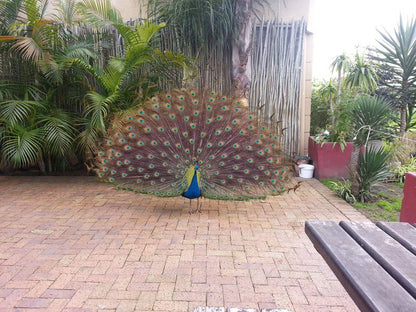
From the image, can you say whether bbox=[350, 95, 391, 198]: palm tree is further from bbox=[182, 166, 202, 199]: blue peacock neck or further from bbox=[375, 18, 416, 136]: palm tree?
bbox=[182, 166, 202, 199]: blue peacock neck

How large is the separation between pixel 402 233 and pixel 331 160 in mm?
5140

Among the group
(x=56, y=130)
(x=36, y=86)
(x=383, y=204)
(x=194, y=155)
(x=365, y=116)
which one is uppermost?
(x=36, y=86)

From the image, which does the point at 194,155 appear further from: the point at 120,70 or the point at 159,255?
the point at 120,70

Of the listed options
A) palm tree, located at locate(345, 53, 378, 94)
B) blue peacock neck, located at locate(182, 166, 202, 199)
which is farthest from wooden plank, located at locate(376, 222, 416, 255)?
palm tree, located at locate(345, 53, 378, 94)

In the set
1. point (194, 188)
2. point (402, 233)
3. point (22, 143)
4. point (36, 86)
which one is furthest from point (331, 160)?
point (36, 86)

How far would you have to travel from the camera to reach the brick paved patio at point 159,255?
8.68 feet

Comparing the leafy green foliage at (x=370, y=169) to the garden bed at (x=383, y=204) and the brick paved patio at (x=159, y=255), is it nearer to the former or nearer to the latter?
the garden bed at (x=383, y=204)

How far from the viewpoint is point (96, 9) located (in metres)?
5.84

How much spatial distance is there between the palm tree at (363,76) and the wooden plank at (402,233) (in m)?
6.36

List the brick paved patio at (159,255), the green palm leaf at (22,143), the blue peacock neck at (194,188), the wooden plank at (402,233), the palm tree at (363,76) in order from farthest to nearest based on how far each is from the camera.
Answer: the palm tree at (363,76), the green palm leaf at (22,143), the blue peacock neck at (194,188), the brick paved patio at (159,255), the wooden plank at (402,233)

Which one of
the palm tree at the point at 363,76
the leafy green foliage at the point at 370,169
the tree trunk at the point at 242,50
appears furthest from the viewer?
the palm tree at the point at 363,76

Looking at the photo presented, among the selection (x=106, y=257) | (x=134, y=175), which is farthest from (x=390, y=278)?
(x=134, y=175)

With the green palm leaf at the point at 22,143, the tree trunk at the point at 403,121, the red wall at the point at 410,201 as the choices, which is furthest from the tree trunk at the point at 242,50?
the green palm leaf at the point at 22,143

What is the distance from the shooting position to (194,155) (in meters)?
4.33
